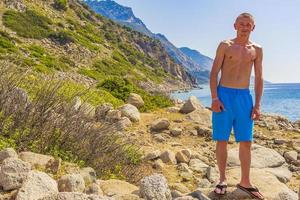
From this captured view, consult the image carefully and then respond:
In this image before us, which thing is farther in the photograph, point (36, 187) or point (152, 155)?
point (152, 155)

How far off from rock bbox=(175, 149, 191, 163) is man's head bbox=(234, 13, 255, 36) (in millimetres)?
4982

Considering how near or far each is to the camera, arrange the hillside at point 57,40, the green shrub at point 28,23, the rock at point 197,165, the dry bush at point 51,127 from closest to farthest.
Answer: the dry bush at point 51,127 < the rock at point 197,165 < the hillside at point 57,40 < the green shrub at point 28,23

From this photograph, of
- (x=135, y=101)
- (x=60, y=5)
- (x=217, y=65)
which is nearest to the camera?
(x=217, y=65)

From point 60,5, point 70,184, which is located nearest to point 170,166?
point 70,184

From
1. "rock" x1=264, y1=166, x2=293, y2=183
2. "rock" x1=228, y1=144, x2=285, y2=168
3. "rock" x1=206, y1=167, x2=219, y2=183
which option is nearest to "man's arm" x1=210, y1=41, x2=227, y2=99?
"rock" x1=206, y1=167, x2=219, y2=183

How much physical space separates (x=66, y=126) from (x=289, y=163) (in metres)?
6.62

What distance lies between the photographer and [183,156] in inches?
400

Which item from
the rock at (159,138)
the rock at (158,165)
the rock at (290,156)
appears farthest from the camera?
the rock at (159,138)

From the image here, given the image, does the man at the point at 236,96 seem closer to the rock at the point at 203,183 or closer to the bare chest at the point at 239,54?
the bare chest at the point at 239,54

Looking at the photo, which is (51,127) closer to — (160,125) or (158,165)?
(158,165)

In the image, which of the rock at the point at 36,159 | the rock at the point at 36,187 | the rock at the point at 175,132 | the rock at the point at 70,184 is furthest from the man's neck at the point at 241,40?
the rock at the point at 175,132

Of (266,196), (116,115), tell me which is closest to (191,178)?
(266,196)

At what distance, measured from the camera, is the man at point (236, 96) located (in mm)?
5578

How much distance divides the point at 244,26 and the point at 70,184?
9.58 ft
